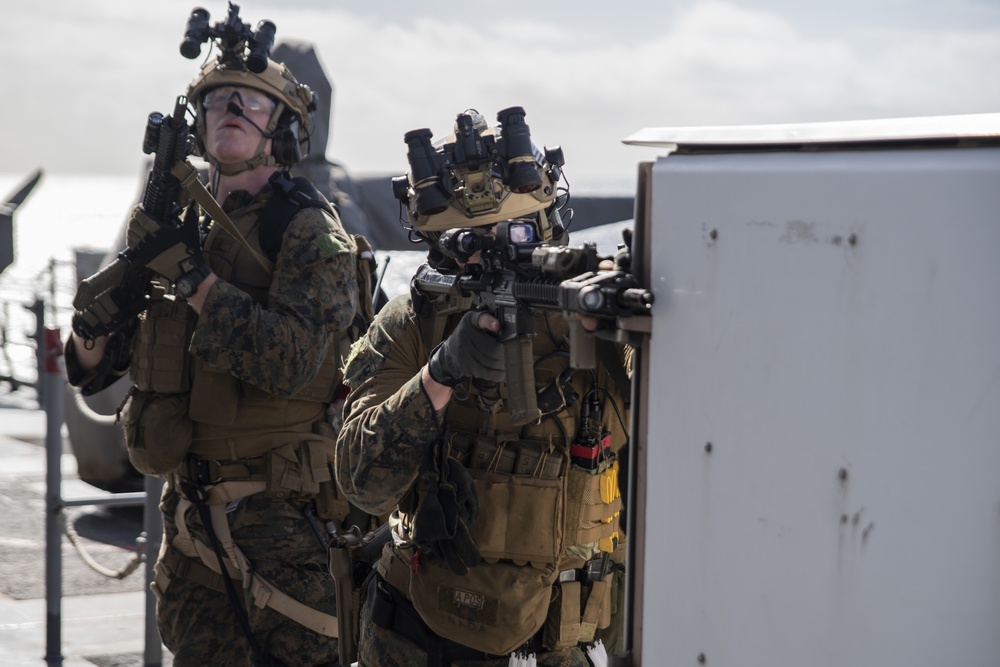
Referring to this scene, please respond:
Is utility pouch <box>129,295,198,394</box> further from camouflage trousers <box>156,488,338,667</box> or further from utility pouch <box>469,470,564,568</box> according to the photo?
utility pouch <box>469,470,564,568</box>

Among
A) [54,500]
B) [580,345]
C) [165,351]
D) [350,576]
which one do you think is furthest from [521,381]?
[54,500]

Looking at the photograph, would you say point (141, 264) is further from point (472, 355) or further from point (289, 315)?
point (472, 355)

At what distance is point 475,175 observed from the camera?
2869 mm

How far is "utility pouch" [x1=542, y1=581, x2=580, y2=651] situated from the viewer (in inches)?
110

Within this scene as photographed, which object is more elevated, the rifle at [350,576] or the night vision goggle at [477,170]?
the night vision goggle at [477,170]

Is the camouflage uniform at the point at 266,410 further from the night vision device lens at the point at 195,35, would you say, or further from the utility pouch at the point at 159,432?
the night vision device lens at the point at 195,35

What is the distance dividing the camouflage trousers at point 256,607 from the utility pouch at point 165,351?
44 cm

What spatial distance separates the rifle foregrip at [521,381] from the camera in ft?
8.30

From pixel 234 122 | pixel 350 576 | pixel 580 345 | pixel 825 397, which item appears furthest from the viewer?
pixel 234 122

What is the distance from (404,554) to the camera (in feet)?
9.47

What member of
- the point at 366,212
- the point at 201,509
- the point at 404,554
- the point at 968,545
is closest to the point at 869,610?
the point at 968,545

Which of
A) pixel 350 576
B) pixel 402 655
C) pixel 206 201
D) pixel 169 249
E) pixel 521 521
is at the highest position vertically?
pixel 206 201

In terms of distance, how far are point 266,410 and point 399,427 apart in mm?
1444

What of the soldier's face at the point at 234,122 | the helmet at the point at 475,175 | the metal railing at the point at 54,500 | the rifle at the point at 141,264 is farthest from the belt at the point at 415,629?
the metal railing at the point at 54,500
